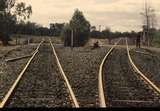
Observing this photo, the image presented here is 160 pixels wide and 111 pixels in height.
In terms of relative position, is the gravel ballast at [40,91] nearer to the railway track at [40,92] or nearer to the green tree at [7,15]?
the railway track at [40,92]

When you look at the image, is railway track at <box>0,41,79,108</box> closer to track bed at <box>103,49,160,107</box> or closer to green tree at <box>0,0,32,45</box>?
track bed at <box>103,49,160,107</box>

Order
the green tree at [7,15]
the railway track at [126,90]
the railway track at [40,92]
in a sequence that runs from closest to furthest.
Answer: the railway track at [40,92] < the railway track at [126,90] < the green tree at [7,15]

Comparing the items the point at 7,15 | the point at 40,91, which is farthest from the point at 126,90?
the point at 7,15

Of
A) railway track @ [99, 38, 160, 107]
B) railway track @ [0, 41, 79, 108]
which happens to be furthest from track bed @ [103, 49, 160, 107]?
railway track @ [0, 41, 79, 108]

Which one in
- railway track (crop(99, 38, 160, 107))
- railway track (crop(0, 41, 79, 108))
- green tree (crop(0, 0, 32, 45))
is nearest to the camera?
railway track (crop(0, 41, 79, 108))

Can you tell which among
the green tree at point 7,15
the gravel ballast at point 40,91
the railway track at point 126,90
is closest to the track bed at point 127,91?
the railway track at point 126,90

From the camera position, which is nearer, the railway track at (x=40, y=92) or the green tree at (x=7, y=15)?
the railway track at (x=40, y=92)

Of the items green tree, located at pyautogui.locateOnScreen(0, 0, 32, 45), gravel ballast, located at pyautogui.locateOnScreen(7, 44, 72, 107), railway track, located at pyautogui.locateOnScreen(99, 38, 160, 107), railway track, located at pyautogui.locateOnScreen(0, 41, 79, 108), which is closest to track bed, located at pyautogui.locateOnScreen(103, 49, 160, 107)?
railway track, located at pyautogui.locateOnScreen(99, 38, 160, 107)

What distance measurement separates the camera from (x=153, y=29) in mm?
101312

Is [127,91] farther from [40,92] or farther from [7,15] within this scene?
[7,15]

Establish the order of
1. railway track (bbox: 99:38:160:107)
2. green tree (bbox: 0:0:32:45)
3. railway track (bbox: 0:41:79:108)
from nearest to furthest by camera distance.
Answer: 1. railway track (bbox: 0:41:79:108)
2. railway track (bbox: 99:38:160:107)
3. green tree (bbox: 0:0:32:45)

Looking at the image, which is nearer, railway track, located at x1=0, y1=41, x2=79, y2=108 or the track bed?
railway track, located at x1=0, y1=41, x2=79, y2=108

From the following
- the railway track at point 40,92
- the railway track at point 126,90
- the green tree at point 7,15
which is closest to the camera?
the railway track at point 40,92

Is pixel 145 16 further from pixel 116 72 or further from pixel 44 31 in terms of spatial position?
pixel 116 72
